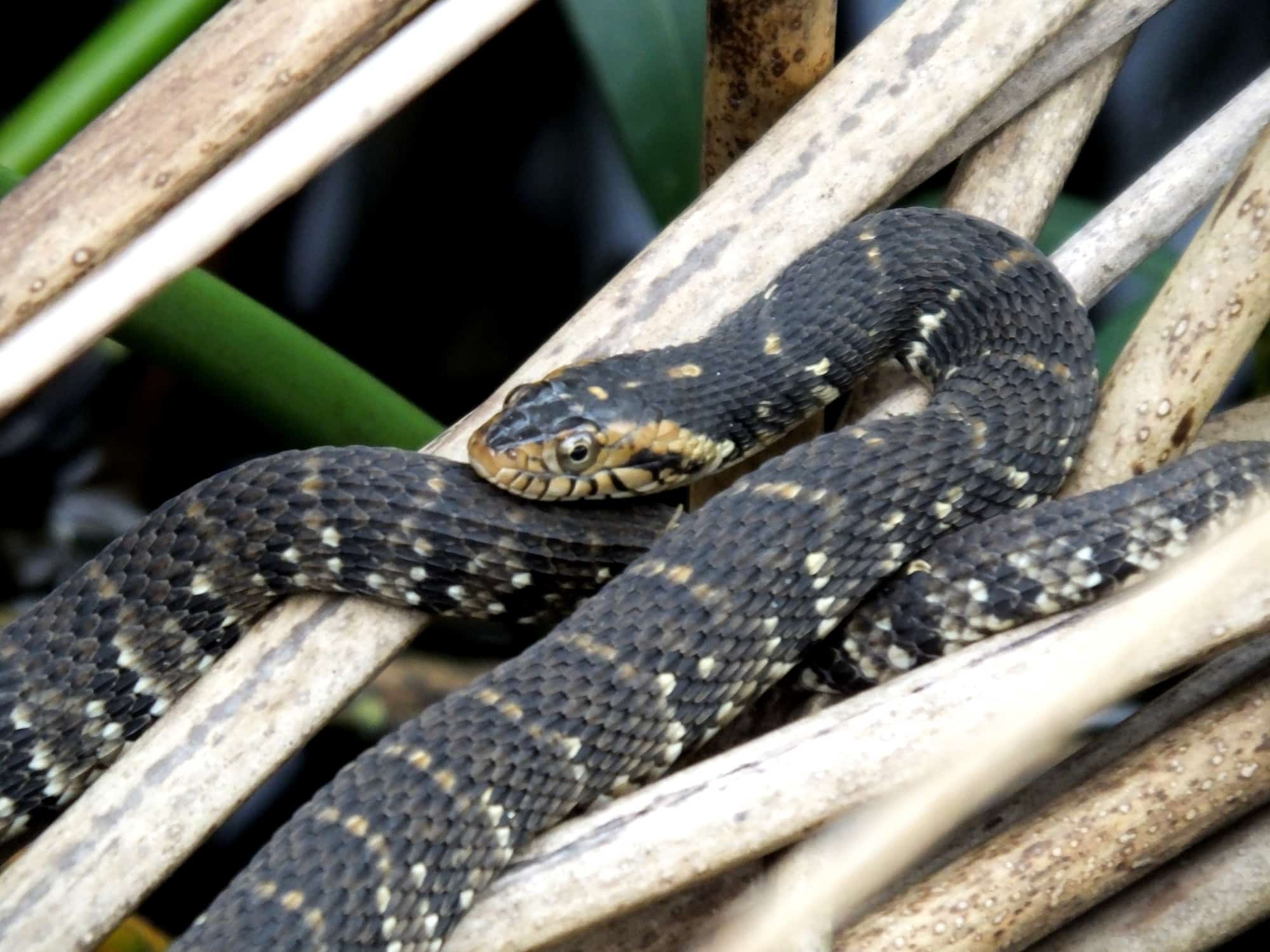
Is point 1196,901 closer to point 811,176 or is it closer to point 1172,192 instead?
point 1172,192

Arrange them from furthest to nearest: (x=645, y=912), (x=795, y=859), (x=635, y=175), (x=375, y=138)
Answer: (x=375, y=138)
(x=635, y=175)
(x=645, y=912)
(x=795, y=859)

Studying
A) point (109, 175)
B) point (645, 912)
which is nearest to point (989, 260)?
point (645, 912)

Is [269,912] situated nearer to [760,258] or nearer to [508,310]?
[760,258]

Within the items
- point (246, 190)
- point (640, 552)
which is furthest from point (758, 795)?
point (246, 190)

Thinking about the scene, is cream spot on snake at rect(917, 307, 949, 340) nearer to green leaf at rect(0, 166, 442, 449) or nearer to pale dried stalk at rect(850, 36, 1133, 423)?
pale dried stalk at rect(850, 36, 1133, 423)

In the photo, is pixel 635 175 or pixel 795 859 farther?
pixel 635 175

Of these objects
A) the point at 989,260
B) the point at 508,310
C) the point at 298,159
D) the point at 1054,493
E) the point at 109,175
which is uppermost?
the point at 508,310

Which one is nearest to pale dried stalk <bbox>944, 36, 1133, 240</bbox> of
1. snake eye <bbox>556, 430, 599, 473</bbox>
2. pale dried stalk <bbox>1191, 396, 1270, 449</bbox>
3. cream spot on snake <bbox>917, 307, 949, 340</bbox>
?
cream spot on snake <bbox>917, 307, 949, 340</bbox>
